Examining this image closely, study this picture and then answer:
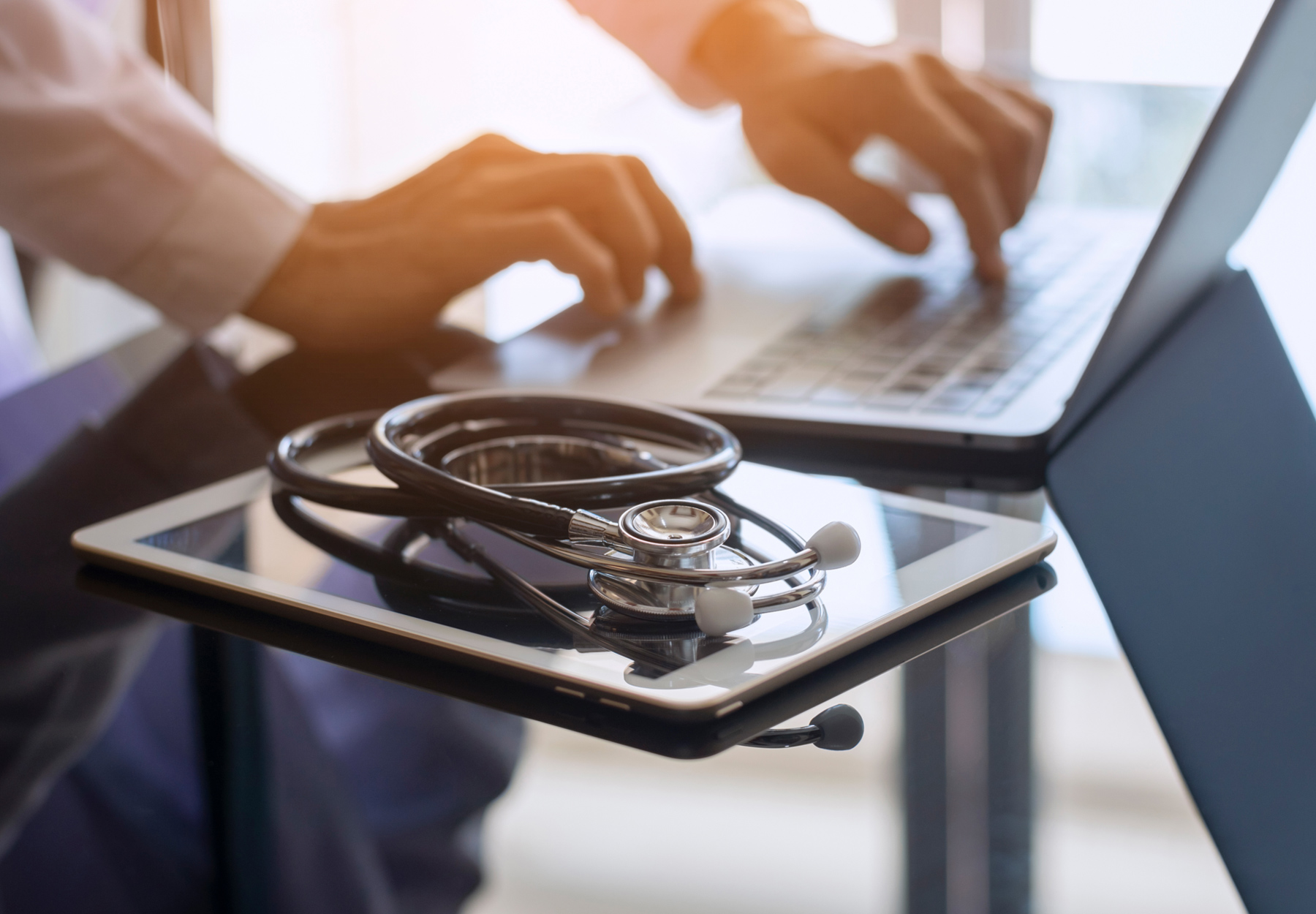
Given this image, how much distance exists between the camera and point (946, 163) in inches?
28.0

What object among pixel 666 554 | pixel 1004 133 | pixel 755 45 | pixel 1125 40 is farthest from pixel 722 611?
pixel 1125 40

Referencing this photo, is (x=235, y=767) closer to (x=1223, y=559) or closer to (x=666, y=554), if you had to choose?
(x=666, y=554)

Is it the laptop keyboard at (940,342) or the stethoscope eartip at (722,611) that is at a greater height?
the stethoscope eartip at (722,611)

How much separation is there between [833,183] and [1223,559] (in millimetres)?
479

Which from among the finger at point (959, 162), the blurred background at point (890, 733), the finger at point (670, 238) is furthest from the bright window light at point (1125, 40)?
the finger at point (670, 238)

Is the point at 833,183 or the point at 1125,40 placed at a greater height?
the point at 833,183

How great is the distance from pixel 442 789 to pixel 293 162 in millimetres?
2834

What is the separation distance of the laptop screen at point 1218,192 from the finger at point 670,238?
0.85ft

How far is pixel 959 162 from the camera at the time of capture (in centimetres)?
71

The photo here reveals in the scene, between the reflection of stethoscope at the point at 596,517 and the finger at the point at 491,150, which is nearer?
the reflection of stethoscope at the point at 596,517

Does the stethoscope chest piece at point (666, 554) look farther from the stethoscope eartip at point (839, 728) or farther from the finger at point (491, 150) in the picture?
the finger at point (491, 150)

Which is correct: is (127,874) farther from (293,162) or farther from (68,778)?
(293,162)

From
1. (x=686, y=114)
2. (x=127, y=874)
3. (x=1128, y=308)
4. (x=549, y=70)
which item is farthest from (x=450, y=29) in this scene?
(x=127, y=874)

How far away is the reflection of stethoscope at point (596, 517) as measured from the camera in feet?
0.87
